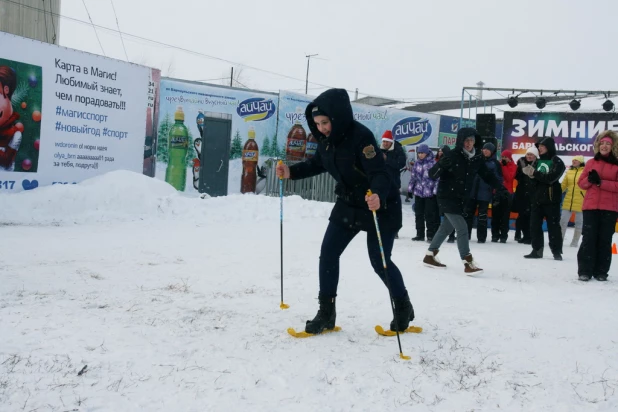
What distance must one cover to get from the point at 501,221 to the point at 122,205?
7759 millimetres

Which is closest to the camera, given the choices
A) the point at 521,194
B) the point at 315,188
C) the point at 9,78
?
the point at 9,78

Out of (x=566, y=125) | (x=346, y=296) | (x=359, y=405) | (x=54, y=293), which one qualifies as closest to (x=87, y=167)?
(x=54, y=293)

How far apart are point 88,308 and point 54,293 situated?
65 cm

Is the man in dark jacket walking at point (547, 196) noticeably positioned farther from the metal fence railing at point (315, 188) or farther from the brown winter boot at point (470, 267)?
the metal fence railing at point (315, 188)

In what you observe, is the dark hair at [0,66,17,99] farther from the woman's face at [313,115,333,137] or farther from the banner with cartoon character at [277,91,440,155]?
the woman's face at [313,115,333,137]

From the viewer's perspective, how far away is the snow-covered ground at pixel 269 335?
3006mm

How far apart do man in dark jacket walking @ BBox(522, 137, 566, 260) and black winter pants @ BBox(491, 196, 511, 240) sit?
8.57 ft

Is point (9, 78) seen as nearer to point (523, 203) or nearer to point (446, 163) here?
point (446, 163)

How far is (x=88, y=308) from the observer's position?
4453 mm

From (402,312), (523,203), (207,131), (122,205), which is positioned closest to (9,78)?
(122,205)

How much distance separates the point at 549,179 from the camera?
333 inches

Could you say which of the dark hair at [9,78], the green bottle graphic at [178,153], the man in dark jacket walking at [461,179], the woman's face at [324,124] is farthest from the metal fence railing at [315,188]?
the woman's face at [324,124]

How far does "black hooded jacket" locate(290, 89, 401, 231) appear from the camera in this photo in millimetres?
3982

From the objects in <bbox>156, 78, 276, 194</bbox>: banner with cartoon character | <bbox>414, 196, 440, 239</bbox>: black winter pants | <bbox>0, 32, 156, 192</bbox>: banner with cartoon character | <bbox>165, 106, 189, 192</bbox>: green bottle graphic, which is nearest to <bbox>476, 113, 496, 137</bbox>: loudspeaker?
<bbox>414, 196, 440, 239</bbox>: black winter pants
